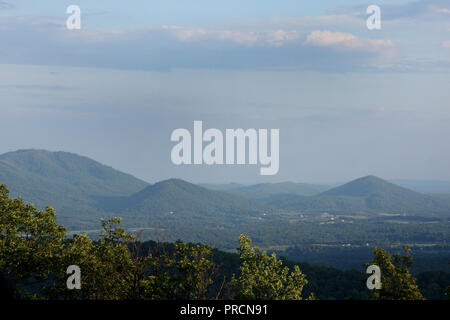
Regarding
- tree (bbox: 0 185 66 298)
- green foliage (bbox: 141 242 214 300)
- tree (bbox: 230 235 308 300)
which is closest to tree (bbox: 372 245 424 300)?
tree (bbox: 230 235 308 300)

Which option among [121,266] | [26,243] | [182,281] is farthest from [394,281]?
[26,243]

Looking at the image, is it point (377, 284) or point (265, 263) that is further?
point (265, 263)

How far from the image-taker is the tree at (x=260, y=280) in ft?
94.7

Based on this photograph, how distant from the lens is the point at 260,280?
97.9 ft

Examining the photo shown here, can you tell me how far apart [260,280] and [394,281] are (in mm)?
8045

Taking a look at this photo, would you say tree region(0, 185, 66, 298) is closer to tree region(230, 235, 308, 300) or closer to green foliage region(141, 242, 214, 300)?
green foliage region(141, 242, 214, 300)

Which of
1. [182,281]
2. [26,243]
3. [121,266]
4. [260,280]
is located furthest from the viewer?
[260,280]

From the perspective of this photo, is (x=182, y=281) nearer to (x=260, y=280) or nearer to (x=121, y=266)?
(x=121, y=266)

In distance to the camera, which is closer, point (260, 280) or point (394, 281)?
point (394, 281)

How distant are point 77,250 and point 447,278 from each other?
2628 inches

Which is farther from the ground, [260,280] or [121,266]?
[121,266]
